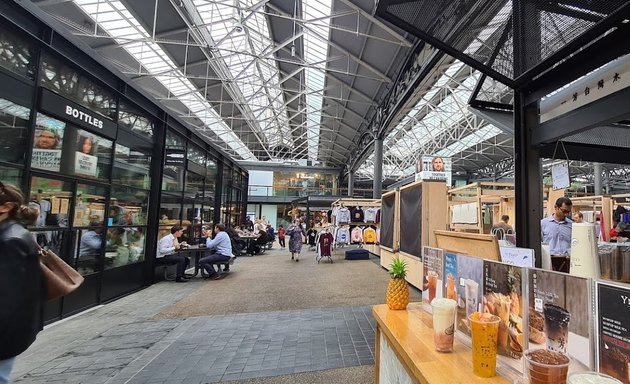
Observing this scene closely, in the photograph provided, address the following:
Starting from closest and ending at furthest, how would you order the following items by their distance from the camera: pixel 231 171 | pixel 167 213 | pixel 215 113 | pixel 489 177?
pixel 167 213 → pixel 231 171 → pixel 215 113 → pixel 489 177

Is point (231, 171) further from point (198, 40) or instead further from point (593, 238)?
point (593, 238)

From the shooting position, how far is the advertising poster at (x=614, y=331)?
0.72 meters

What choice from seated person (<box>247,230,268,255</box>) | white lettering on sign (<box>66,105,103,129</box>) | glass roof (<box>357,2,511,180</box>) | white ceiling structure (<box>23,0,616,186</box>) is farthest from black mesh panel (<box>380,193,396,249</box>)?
white lettering on sign (<box>66,105,103,129</box>)

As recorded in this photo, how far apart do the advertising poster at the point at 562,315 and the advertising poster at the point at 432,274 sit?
1.95 ft

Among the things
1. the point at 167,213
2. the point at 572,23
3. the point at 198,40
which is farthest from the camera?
the point at 198,40

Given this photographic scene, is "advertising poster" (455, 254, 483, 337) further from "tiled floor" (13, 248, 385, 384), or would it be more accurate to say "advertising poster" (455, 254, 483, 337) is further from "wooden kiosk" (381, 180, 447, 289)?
"wooden kiosk" (381, 180, 447, 289)

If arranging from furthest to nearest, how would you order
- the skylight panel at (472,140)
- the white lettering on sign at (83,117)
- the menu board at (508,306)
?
the skylight panel at (472,140) → the white lettering on sign at (83,117) → the menu board at (508,306)

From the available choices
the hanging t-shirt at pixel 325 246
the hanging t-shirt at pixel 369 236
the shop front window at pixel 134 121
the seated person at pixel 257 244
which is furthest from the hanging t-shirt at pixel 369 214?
the shop front window at pixel 134 121

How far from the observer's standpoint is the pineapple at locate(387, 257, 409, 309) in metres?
1.86

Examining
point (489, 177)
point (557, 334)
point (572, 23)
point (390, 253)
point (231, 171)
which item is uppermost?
point (489, 177)

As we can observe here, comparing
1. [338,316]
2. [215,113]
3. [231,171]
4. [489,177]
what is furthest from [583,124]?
[489,177]

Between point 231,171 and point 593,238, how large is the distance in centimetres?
1329

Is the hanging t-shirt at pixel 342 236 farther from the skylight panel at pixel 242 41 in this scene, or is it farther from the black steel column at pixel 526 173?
the black steel column at pixel 526 173

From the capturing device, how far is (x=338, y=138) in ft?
71.1
